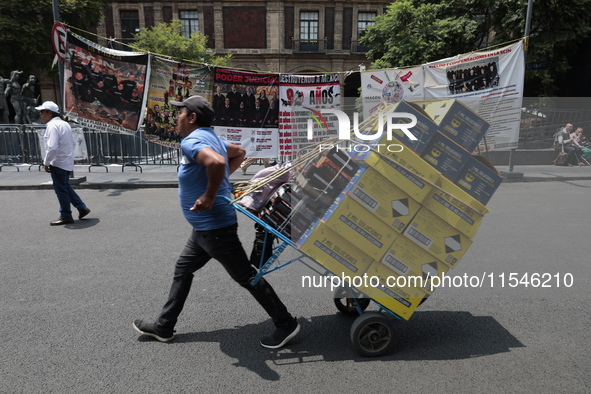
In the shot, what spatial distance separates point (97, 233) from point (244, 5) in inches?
1234

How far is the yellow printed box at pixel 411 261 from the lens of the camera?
2854mm

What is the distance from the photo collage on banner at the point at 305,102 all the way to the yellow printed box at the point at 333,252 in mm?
6653

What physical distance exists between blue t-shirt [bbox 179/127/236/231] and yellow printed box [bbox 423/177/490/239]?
56.4 inches

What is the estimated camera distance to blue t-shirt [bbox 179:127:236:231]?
2832 mm

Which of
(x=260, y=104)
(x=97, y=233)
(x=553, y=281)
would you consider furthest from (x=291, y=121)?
(x=553, y=281)

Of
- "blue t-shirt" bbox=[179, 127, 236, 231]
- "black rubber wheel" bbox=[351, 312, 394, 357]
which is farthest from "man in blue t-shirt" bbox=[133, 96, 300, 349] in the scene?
"black rubber wheel" bbox=[351, 312, 394, 357]

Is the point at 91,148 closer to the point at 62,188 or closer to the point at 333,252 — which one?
the point at 62,188

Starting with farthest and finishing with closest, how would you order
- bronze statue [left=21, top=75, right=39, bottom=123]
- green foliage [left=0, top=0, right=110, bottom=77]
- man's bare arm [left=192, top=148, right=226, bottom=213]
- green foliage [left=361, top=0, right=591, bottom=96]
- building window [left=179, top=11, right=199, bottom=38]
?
building window [left=179, top=11, right=199, bottom=38] < green foliage [left=0, top=0, right=110, bottom=77] < bronze statue [left=21, top=75, right=39, bottom=123] < green foliage [left=361, top=0, right=591, bottom=96] < man's bare arm [left=192, top=148, right=226, bottom=213]

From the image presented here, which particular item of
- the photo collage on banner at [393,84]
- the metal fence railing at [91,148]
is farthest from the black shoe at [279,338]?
the metal fence railing at [91,148]

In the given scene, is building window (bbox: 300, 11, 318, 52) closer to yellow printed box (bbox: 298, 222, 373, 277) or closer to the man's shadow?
the man's shadow

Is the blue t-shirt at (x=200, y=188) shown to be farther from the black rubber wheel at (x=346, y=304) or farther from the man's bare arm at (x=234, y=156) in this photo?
the black rubber wheel at (x=346, y=304)

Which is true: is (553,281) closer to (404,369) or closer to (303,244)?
(404,369)

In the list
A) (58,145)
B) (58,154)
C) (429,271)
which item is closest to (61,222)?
(58,154)

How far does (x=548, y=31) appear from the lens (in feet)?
51.5
